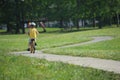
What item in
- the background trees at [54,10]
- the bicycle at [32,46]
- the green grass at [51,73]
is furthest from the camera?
the background trees at [54,10]

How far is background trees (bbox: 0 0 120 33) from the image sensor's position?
73.6 meters

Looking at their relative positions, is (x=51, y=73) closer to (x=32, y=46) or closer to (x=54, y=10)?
(x=32, y=46)

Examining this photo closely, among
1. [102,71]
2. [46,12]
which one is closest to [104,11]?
[46,12]

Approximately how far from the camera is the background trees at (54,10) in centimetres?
7356

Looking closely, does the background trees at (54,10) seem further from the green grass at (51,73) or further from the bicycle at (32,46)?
the green grass at (51,73)

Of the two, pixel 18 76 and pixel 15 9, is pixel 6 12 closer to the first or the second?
pixel 15 9

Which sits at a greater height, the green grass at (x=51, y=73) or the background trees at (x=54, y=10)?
the background trees at (x=54, y=10)

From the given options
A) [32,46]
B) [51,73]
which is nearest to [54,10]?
[32,46]

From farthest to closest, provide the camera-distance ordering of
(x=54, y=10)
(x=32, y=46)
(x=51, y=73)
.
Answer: (x=54, y=10) → (x=32, y=46) → (x=51, y=73)

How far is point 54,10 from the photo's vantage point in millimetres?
80812

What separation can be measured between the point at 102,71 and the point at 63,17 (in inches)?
2676

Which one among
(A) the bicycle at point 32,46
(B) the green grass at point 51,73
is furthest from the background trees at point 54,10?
(B) the green grass at point 51,73

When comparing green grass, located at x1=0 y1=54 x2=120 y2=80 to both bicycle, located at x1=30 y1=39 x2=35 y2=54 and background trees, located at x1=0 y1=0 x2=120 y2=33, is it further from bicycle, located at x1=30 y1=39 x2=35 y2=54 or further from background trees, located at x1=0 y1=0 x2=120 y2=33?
background trees, located at x1=0 y1=0 x2=120 y2=33

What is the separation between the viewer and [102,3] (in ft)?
240
